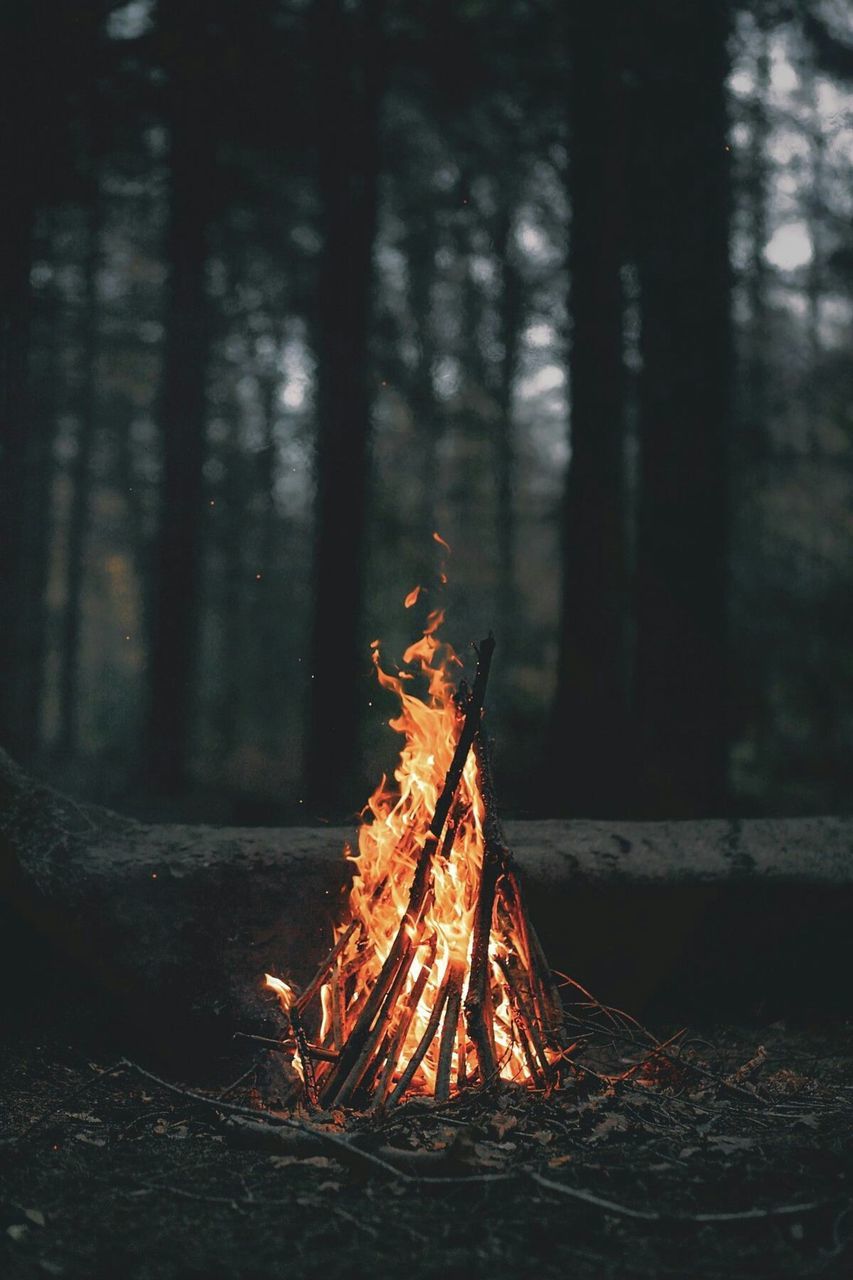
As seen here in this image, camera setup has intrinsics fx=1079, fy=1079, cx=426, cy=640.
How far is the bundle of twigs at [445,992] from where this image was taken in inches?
153

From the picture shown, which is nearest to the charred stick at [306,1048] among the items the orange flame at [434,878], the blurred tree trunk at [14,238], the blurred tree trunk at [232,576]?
the orange flame at [434,878]

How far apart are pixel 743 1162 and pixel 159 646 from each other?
10086 millimetres

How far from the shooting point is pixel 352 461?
10234mm

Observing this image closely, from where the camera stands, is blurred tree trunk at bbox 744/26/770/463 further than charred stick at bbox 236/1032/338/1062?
Yes

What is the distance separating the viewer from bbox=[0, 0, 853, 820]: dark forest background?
820cm

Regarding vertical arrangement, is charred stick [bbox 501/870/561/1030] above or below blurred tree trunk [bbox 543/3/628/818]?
below

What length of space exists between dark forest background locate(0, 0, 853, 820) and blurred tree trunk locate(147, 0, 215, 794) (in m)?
0.04

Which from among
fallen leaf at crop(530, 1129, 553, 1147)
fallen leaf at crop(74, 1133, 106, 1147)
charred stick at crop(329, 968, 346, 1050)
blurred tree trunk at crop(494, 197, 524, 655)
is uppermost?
blurred tree trunk at crop(494, 197, 524, 655)

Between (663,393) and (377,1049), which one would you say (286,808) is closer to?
(663,393)

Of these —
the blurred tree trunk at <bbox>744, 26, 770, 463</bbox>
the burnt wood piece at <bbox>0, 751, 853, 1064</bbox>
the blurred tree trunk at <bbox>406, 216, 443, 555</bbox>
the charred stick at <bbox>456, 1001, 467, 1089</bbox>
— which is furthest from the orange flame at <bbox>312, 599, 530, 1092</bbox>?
the blurred tree trunk at <bbox>406, 216, 443, 555</bbox>

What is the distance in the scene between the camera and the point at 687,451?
26.8 feet

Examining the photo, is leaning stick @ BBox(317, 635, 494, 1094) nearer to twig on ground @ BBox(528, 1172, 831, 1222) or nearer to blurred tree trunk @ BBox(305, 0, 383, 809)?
twig on ground @ BBox(528, 1172, 831, 1222)

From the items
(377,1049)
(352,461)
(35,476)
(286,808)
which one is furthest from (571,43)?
(35,476)

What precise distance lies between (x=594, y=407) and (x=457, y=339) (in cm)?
918
